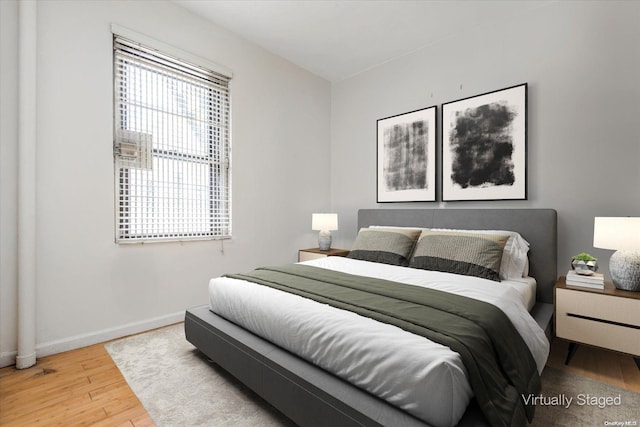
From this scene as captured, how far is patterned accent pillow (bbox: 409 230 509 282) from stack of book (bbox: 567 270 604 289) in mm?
467

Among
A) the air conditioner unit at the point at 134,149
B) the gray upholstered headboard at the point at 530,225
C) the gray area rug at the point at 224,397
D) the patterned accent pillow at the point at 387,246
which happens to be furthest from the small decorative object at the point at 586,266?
the air conditioner unit at the point at 134,149

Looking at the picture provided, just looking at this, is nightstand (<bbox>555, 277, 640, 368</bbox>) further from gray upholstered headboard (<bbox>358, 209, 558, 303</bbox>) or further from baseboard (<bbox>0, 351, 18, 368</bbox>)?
baseboard (<bbox>0, 351, 18, 368</bbox>)

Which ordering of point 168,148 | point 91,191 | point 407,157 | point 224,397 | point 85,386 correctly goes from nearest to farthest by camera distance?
point 224,397 → point 85,386 → point 91,191 → point 168,148 → point 407,157

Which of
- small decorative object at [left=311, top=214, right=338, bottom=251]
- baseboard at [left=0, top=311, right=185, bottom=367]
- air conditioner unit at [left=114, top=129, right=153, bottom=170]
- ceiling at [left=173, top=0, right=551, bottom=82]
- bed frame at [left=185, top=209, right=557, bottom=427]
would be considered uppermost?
ceiling at [left=173, top=0, right=551, bottom=82]

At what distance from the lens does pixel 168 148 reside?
9.42ft

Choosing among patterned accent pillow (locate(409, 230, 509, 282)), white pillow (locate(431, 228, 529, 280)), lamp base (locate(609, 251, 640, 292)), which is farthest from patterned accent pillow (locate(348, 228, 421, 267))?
lamp base (locate(609, 251, 640, 292))

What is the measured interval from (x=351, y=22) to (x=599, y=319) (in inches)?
128

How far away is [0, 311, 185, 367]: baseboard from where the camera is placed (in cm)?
212

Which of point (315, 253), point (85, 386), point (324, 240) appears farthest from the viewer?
point (324, 240)

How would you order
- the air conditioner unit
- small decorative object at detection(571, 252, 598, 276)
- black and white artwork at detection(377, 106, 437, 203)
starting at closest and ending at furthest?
small decorative object at detection(571, 252, 598, 276) < the air conditioner unit < black and white artwork at detection(377, 106, 437, 203)

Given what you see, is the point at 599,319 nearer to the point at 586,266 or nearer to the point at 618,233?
the point at 586,266

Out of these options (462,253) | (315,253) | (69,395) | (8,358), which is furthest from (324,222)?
(8,358)

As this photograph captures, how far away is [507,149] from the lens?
2.89 metres

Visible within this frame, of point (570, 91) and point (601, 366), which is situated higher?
point (570, 91)
